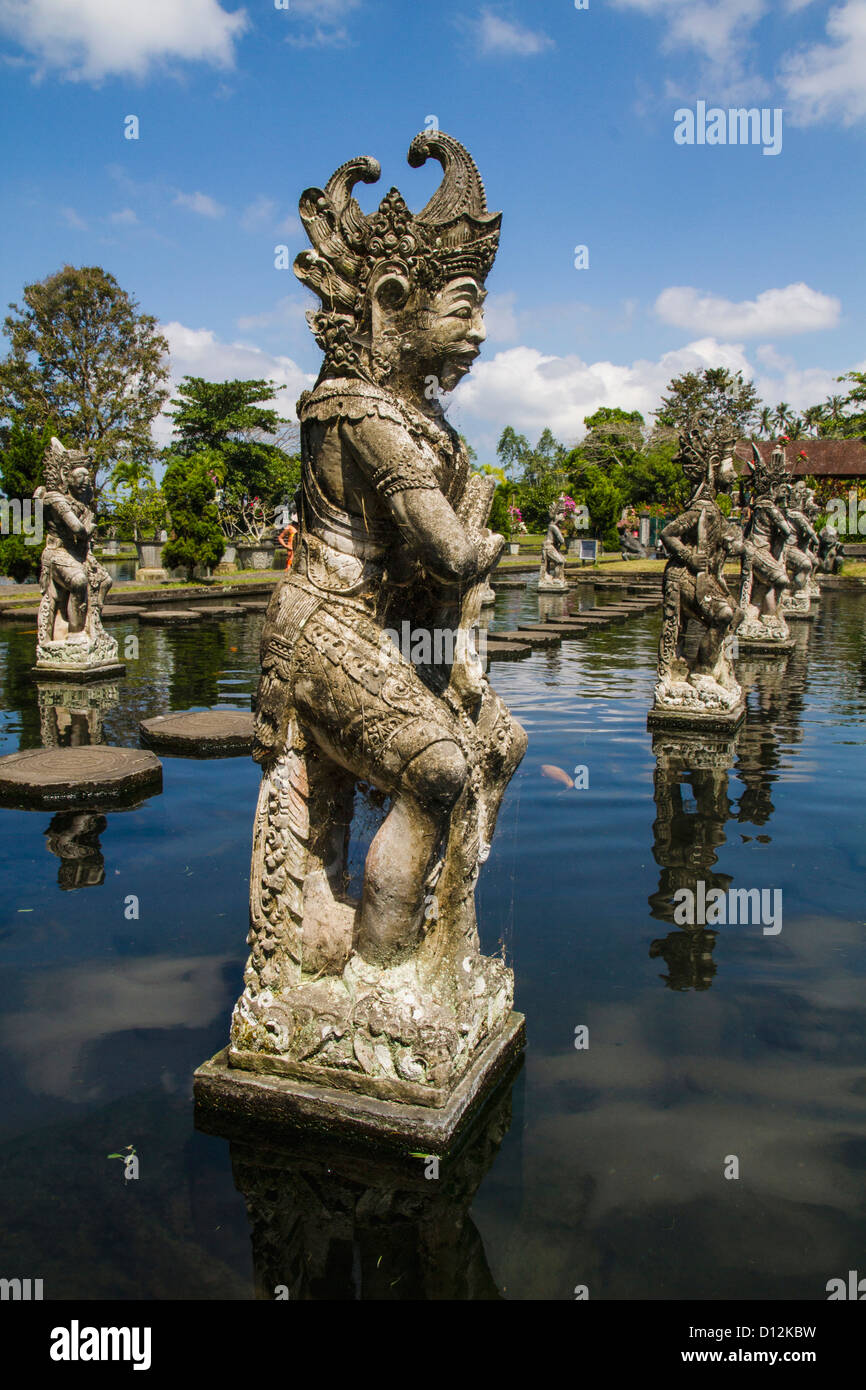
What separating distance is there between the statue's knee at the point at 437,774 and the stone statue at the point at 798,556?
16702mm

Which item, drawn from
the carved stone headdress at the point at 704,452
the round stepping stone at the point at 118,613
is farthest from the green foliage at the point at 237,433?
the carved stone headdress at the point at 704,452

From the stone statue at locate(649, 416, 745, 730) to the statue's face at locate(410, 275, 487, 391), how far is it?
5705 millimetres

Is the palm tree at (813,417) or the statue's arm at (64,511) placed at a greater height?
the palm tree at (813,417)

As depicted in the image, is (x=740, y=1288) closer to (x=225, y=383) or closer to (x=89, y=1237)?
(x=89, y=1237)

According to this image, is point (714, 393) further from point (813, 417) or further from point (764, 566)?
point (764, 566)

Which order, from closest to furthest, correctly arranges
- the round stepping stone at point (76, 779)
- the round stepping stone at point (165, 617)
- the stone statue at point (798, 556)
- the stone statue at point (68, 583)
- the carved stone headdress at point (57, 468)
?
the round stepping stone at point (76, 779), the stone statue at point (68, 583), the carved stone headdress at point (57, 468), the round stepping stone at point (165, 617), the stone statue at point (798, 556)

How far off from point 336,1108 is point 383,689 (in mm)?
1195

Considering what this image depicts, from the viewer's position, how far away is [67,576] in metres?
10.5

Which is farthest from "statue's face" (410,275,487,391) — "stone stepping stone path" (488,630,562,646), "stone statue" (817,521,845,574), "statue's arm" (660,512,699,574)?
"stone statue" (817,521,845,574)

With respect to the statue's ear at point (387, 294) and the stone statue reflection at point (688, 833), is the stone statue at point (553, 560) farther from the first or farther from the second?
the statue's ear at point (387, 294)

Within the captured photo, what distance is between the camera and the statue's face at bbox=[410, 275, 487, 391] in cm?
302

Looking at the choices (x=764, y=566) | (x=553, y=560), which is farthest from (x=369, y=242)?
(x=553, y=560)

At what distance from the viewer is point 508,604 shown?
866 inches

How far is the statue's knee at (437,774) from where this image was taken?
2738 mm
